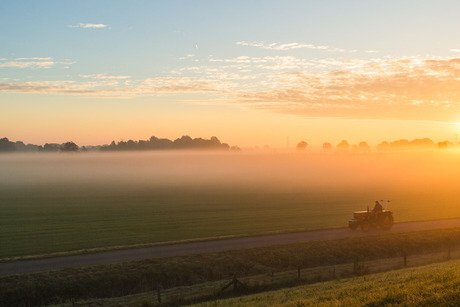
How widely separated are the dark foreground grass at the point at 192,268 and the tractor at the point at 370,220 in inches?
98.8

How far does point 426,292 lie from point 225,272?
1508cm

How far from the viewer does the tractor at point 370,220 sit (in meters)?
37.7

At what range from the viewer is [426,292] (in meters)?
13.4

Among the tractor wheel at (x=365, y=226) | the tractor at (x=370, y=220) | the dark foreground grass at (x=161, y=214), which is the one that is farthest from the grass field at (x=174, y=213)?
the tractor wheel at (x=365, y=226)

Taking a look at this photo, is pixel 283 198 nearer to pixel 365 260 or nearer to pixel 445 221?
pixel 445 221

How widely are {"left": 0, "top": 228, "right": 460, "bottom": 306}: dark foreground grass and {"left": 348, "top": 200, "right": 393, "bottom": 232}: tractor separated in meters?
2.51

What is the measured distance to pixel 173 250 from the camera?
1206 inches

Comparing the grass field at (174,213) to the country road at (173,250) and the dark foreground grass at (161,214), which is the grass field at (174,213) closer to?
the dark foreground grass at (161,214)

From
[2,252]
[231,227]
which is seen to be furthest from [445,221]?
[2,252]

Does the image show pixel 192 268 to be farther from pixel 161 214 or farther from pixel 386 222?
pixel 161 214

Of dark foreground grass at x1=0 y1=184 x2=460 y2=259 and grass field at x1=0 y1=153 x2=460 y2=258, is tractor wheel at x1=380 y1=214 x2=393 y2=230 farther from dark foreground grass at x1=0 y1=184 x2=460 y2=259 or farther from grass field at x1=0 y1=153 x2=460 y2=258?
dark foreground grass at x1=0 y1=184 x2=460 y2=259

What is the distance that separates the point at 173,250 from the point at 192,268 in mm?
4567

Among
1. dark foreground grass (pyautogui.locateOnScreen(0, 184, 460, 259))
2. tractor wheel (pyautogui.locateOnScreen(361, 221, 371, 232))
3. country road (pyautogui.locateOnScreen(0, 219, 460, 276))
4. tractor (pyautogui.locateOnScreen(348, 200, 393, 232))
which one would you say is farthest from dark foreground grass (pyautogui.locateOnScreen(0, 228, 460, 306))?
dark foreground grass (pyautogui.locateOnScreen(0, 184, 460, 259))

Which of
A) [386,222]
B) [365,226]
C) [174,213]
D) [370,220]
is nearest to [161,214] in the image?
[174,213]
